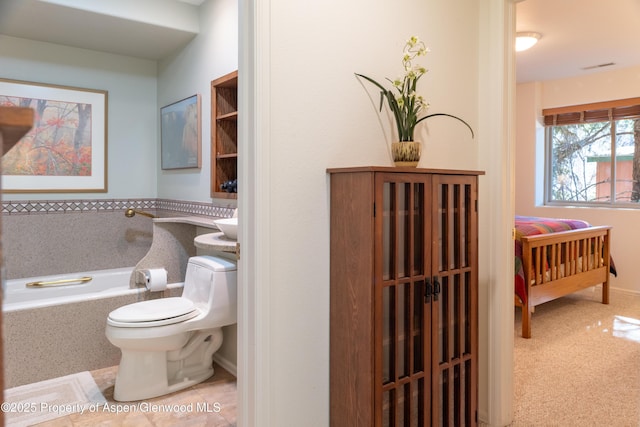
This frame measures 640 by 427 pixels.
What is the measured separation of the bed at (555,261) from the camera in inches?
143

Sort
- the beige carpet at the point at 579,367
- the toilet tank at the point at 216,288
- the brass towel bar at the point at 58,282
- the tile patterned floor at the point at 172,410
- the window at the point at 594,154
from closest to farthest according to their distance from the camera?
the tile patterned floor at the point at 172,410, the beige carpet at the point at 579,367, the toilet tank at the point at 216,288, the brass towel bar at the point at 58,282, the window at the point at 594,154

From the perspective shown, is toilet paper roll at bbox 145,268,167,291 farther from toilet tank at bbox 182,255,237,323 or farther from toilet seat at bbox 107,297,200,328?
toilet tank at bbox 182,255,237,323

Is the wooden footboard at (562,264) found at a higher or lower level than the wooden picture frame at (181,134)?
lower

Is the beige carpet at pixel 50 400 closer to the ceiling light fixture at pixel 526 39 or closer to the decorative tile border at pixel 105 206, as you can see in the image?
the decorative tile border at pixel 105 206

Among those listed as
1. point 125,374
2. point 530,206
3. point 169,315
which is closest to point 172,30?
point 169,315

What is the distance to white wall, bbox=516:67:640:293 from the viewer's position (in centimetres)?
504

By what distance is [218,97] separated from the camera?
309 centimetres

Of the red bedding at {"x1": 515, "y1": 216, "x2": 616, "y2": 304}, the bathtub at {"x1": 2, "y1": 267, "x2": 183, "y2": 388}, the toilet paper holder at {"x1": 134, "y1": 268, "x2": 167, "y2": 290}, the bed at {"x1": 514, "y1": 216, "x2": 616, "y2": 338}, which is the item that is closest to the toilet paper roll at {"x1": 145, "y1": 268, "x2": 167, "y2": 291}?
the toilet paper holder at {"x1": 134, "y1": 268, "x2": 167, "y2": 290}

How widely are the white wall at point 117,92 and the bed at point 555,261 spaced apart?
10.6ft

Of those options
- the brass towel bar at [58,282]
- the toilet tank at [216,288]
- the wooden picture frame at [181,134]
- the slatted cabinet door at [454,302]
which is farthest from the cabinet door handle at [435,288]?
the brass towel bar at [58,282]

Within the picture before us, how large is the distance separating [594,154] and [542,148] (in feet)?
1.94

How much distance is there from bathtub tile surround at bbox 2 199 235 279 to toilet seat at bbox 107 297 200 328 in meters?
0.71

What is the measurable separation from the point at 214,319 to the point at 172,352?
13.6 inches

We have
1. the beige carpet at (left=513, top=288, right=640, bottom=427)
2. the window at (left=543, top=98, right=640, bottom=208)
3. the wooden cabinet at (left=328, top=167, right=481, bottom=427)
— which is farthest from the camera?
the window at (left=543, top=98, right=640, bottom=208)
